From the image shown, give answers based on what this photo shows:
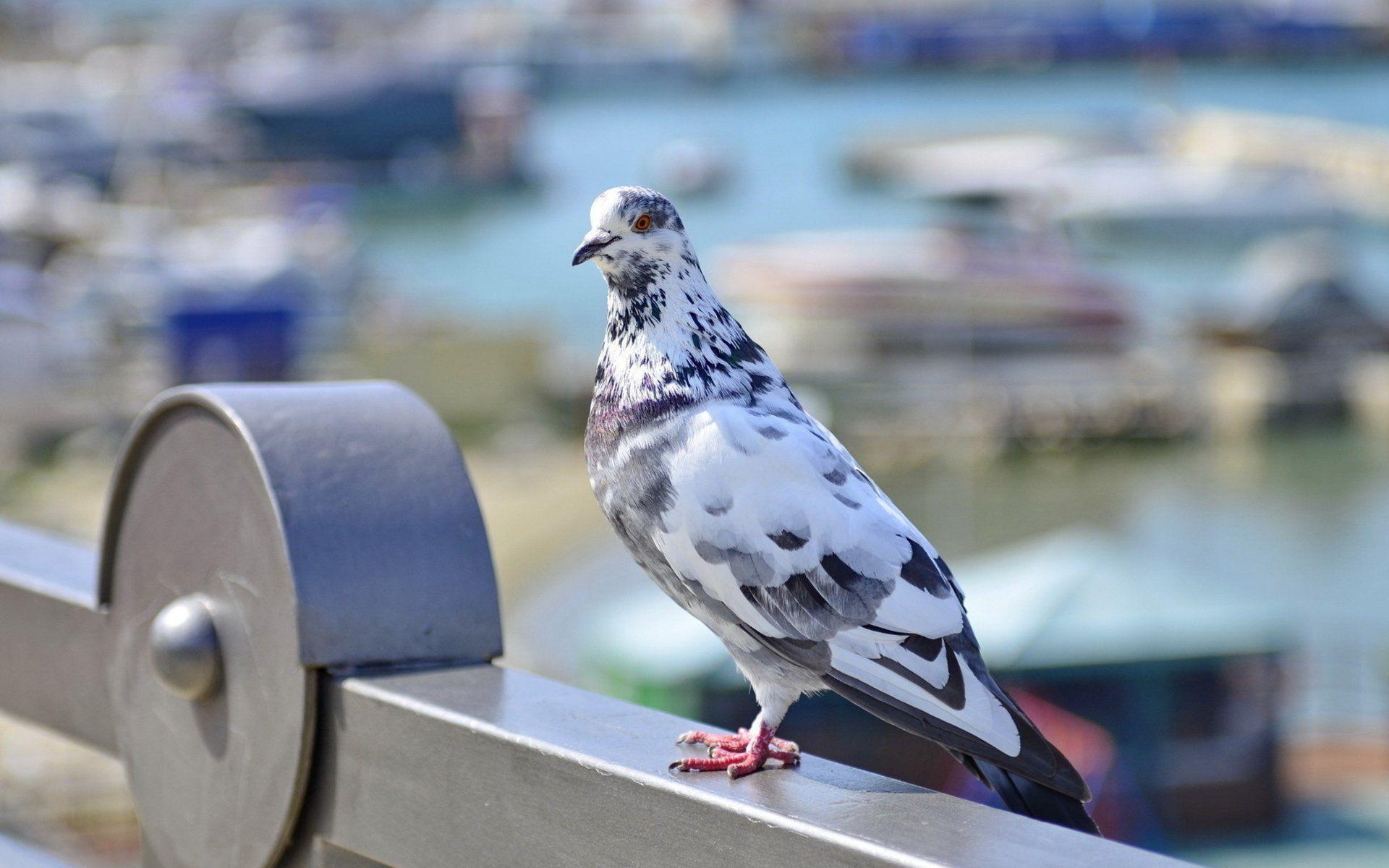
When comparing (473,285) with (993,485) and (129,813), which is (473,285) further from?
(129,813)

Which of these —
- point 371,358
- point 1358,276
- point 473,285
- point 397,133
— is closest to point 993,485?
point 371,358

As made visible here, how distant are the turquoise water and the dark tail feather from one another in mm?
28449

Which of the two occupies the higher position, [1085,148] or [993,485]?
[1085,148]

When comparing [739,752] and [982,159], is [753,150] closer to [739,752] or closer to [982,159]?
[982,159]

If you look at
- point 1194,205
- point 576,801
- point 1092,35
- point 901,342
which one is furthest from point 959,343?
point 1092,35

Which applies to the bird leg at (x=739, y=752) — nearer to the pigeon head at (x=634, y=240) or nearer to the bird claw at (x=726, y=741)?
the bird claw at (x=726, y=741)

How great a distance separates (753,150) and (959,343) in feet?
139

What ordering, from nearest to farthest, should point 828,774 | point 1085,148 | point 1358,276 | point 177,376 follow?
point 828,774 → point 177,376 → point 1358,276 → point 1085,148

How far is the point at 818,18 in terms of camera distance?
92500 mm

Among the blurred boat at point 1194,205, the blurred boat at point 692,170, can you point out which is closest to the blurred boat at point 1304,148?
the blurred boat at point 1194,205

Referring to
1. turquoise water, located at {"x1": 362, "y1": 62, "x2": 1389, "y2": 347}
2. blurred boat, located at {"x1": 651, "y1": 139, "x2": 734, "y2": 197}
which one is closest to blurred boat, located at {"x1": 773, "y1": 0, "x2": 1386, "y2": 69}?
turquoise water, located at {"x1": 362, "y1": 62, "x2": 1389, "y2": 347}

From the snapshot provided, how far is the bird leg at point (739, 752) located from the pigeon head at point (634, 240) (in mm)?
467

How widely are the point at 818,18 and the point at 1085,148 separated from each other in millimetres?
37160

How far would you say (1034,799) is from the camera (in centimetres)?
156
